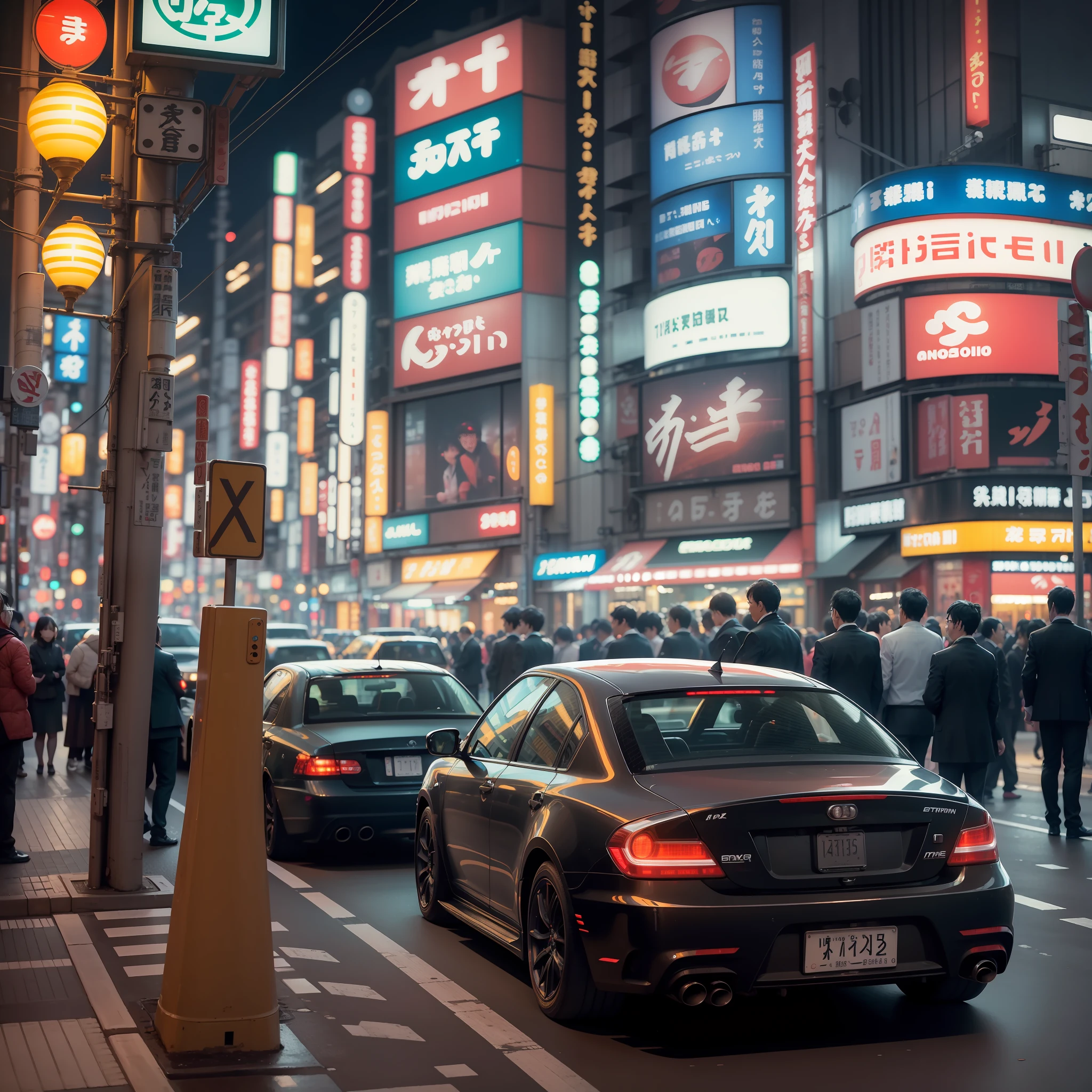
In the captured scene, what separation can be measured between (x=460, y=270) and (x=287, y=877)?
4294 centimetres

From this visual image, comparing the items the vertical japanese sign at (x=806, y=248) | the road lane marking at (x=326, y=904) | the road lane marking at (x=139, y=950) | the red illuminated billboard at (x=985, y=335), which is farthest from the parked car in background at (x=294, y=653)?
the vertical japanese sign at (x=806, y=248)

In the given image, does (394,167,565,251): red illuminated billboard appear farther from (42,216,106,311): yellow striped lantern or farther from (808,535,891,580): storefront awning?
(42,216,106,311): yellow striped lantern

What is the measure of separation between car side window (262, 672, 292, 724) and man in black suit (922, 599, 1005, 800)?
A: 4.91m

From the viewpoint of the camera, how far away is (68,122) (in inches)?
407

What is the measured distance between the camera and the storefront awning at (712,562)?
3440 centimetres

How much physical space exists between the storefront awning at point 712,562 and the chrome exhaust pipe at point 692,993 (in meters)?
28.8

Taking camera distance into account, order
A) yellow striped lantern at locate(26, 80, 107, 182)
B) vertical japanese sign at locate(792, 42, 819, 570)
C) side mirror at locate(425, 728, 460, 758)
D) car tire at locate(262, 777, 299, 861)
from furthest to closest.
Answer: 1. vertical japanese sign at locate(792, 42, 819, 570)
2. yellow striped lantern at locate(26, 80, 107, 182)
3. car tire at locate(262, 777, 299, 861)
4. side mirror at locate(425, 728, 460, 758)

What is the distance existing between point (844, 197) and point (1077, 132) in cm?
553

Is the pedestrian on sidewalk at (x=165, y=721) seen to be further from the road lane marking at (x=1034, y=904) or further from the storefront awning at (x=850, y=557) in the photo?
the storefront awning at (x=850, y=557)

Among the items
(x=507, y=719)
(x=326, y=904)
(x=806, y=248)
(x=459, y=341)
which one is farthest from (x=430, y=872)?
(x=459, y=341)

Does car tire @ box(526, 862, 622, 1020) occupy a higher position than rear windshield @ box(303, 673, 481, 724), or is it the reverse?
rear windshield @ box(303, 673, 481, 724)

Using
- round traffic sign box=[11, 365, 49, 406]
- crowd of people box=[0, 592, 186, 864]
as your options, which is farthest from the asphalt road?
round traffic sign box=[11, 365, 49, 406]

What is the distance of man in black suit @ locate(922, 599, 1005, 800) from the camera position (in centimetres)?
1037

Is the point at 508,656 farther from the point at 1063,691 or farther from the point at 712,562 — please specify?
the point at 712,562
